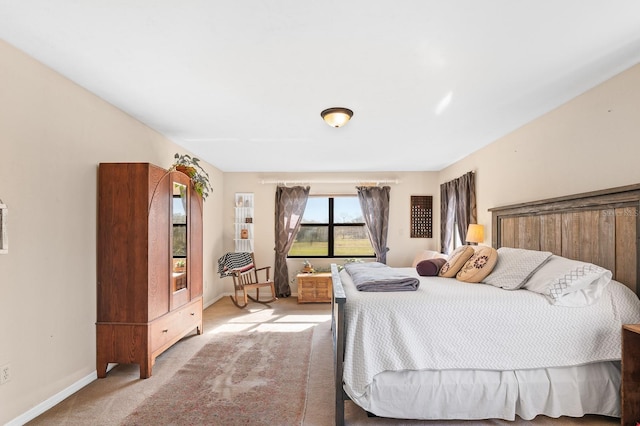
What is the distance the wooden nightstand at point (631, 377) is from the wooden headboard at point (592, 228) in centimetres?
43

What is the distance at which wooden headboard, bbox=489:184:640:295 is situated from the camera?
7.30 feet

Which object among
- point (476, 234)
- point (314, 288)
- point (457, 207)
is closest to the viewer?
point (476, 234)

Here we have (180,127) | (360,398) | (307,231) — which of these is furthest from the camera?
(307,231)

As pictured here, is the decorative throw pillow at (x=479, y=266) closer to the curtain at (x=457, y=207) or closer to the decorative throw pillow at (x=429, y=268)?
the decorative throw pillow at (x=429, y=268)

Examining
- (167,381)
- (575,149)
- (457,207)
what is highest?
(575,149)

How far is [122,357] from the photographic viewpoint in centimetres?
274

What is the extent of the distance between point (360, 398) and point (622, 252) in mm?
2107

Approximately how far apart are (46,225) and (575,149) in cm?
421

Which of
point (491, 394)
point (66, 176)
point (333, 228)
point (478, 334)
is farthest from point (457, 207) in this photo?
point (66, 176)

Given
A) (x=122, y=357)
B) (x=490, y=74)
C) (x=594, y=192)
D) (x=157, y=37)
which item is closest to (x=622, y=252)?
(x=594, y=192)

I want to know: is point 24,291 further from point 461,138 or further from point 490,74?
point 461,138

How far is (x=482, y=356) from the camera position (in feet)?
6.88

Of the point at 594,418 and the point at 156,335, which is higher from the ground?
the point at 156,335

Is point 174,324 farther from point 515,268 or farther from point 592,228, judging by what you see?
point 592,228
